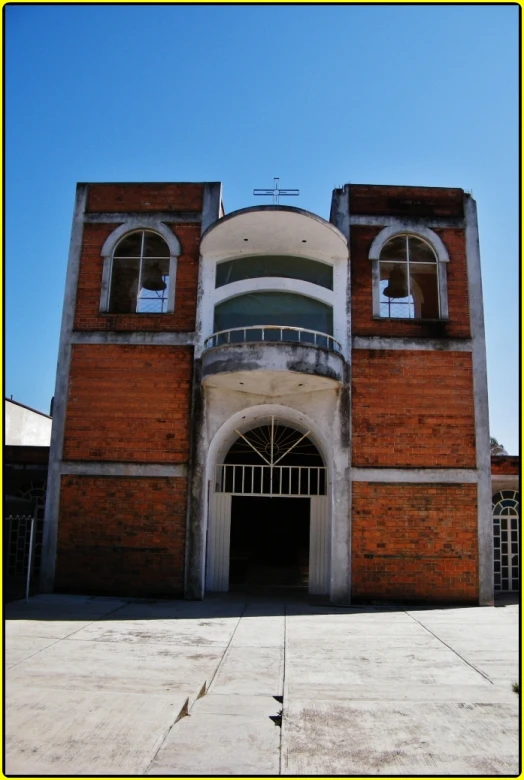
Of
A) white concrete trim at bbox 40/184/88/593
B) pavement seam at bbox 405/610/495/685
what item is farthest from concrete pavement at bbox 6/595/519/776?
white concrete trim at bbox 40/184/88/593

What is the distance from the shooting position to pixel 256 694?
6.29 metres

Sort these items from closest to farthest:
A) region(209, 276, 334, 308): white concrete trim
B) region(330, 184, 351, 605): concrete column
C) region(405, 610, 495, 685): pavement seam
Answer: region(405, 610, 495, 685): pavement seam
region(330, 184, 351, 605): concrete column
region(209, 276, 334, 308): white concrete trim

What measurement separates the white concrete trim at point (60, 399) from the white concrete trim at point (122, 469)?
0.36 metres

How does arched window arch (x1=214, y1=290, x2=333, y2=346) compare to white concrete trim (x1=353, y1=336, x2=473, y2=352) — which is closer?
white concrete trim (x1=353, y1=336, x2=473, y2=352)

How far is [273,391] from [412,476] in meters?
3.34

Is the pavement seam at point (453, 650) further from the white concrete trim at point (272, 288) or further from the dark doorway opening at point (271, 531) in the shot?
the dark doorway opening at point (271, 531)

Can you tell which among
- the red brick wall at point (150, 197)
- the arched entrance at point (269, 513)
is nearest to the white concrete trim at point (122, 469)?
the arched entrance at point (269, 513)

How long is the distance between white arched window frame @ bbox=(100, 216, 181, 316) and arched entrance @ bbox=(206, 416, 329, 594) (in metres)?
3.60

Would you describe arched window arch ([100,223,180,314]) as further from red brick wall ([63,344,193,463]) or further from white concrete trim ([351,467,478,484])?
white concrete trim ([351,467,478,484])

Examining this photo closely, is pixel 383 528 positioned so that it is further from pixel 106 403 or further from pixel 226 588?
pixel 106 403

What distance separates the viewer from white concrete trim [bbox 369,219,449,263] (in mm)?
13578

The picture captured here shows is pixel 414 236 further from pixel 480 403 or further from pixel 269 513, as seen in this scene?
pixel 269 513

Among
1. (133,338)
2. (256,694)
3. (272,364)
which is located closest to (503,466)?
(272,364)

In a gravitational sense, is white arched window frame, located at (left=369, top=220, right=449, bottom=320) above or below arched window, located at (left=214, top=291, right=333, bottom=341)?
above
